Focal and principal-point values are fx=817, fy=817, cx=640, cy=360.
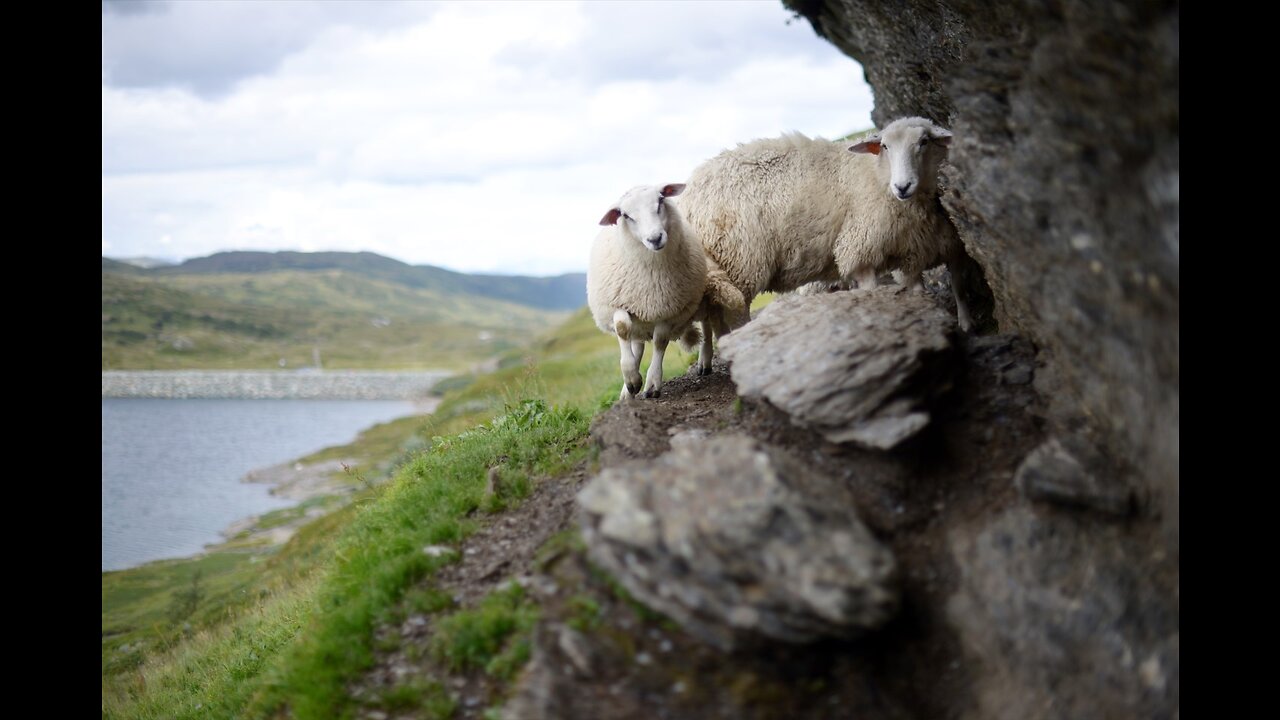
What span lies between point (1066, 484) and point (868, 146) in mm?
6358

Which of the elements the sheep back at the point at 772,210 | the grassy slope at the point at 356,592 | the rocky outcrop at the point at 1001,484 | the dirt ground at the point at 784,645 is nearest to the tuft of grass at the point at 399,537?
the grassy slope at the point at 356,592

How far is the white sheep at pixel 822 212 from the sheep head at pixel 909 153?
Result: 0.04ft

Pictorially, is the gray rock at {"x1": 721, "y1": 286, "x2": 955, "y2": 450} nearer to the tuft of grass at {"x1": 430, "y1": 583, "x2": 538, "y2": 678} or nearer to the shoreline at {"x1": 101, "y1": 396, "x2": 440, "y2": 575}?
the tuft of grass at {"x1": 430, "y1": 583, "x2": 538, "y2": 678}

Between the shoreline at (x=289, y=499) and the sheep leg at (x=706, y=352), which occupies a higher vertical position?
the sheep leg at (x=706, y=352)

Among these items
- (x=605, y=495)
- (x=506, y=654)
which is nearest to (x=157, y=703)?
(x=506, y=654)

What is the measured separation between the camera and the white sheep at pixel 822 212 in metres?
10.9

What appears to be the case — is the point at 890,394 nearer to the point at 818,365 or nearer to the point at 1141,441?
the point at 818,365

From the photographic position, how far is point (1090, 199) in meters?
5.78

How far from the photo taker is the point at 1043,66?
19.6 ft

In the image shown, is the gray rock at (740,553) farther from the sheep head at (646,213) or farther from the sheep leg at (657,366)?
the sheep leg at (657,366)

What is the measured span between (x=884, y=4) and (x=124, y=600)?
35289 millimetres

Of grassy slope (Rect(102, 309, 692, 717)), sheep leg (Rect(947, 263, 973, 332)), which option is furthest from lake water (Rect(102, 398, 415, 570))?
sheep leg (Rect(947, 263, 973, 332))

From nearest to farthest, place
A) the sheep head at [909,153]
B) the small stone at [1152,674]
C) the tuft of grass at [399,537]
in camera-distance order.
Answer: the small stone at [1152,674]
the tuft of grass at [399,537]
the sheep head at [909,153]

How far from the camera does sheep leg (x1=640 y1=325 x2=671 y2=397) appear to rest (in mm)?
10945
